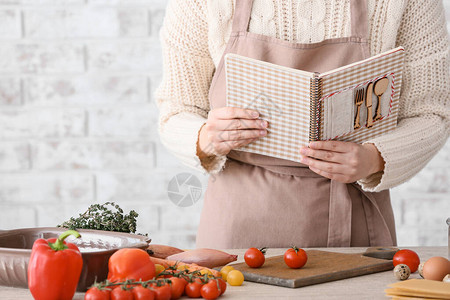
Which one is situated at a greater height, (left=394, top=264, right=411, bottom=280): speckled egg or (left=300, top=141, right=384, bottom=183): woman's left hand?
(left=300, top=141, right=384, bottom=183): woman's left hand

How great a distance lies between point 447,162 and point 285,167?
1.16m

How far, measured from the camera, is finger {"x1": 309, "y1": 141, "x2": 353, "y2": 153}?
4.70 ft

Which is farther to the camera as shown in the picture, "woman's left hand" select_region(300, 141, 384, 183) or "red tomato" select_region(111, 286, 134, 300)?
"woman's left hand" select_region(300, 141, 384, 183)

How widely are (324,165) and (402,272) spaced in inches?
15.4

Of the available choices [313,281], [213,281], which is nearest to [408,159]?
[313,281]

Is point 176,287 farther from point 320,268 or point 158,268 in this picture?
point 320,268

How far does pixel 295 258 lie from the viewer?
1.16 m

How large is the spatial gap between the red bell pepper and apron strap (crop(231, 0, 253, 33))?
33.4 inches

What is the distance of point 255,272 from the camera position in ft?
3.75

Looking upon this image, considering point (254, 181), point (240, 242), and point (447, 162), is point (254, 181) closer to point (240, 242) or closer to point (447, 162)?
point (240, 242)

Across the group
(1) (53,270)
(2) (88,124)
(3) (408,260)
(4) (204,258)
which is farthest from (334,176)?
(2) (88,124)

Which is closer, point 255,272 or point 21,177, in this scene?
point 255,272

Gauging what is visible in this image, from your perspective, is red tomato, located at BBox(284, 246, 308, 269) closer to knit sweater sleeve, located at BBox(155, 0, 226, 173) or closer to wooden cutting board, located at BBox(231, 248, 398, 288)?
wooden cutting board, located at BBox(231, 248, 398, 288)

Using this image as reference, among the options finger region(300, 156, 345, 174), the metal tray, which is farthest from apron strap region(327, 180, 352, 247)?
the metal tray
